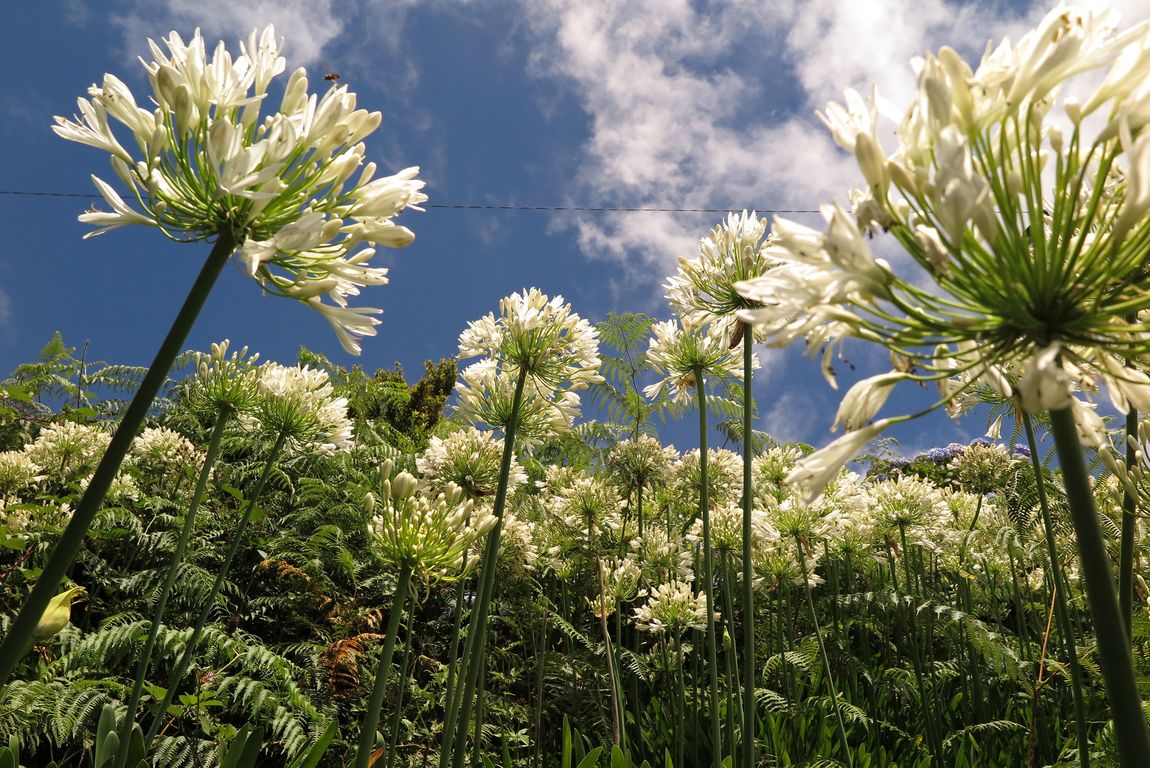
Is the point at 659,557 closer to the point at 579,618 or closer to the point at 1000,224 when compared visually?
the point at 579,618

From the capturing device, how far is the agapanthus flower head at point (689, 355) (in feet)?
12.4

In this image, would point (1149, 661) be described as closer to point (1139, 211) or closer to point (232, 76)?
point (1139, 211)

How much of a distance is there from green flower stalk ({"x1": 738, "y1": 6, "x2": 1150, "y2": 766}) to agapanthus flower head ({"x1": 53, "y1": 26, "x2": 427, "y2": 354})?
0.88 metres

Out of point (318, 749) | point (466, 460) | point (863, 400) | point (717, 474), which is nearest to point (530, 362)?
point (466, 460)

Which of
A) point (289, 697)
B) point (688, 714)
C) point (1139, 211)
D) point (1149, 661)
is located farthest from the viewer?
point (688, 714)

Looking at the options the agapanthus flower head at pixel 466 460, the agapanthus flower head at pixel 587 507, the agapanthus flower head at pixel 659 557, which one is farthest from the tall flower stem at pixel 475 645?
the agapanthus flower head at pixel 587 507

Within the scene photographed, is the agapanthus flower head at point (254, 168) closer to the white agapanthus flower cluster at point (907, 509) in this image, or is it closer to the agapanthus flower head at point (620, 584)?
the agapanthus flower head at point (620, 584)

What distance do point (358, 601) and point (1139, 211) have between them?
6.14m

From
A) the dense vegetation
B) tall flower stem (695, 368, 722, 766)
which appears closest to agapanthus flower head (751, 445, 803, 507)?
the dense vegetation

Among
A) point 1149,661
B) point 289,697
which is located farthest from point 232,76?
point 289,697

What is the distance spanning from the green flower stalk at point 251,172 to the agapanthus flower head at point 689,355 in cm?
226

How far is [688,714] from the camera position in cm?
515

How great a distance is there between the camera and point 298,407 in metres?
3.50

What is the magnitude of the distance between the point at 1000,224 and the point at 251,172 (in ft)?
4.40
